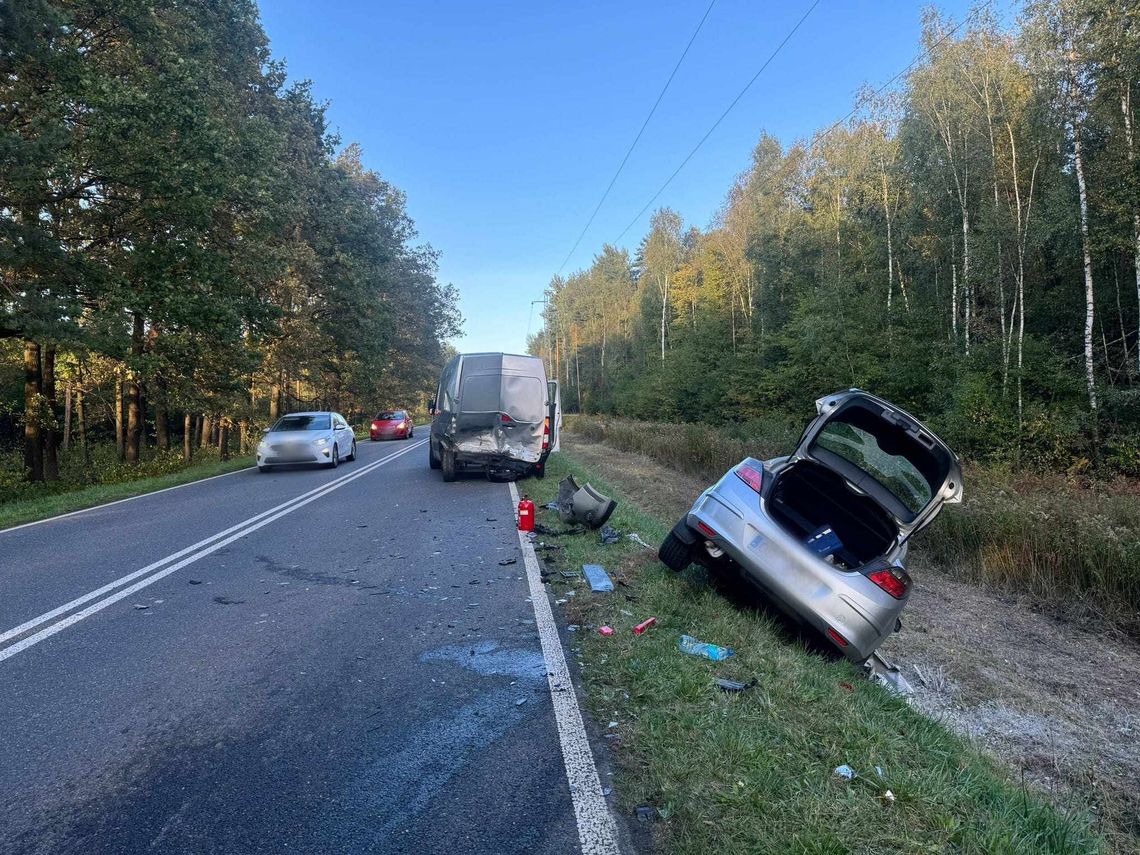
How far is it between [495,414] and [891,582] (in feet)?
30.7

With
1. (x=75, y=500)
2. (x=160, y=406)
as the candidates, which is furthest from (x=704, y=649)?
(x=160, y=406)

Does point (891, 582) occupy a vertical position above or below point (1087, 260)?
below

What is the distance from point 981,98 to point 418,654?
22343 mm

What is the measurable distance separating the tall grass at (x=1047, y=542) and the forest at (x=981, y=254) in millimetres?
5797

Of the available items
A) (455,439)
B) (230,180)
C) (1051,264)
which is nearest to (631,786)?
(455,439)

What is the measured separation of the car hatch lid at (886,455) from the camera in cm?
462

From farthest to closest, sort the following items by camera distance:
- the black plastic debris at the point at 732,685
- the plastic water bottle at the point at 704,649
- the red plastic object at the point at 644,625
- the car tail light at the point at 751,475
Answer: the car tail light at the point at 751,475 < the red plastic object at the point at 644,625 < the plastic water bottle at the point at 704,649 < the black plastic debris at the point at 732,685

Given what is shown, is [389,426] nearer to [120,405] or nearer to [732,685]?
[120,405]

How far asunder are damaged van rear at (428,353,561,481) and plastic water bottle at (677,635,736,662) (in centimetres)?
884

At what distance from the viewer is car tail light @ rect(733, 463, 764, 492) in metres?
5.00

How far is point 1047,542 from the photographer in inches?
309

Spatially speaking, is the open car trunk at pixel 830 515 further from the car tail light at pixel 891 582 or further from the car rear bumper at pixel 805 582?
the car tail light at pixel 891 582

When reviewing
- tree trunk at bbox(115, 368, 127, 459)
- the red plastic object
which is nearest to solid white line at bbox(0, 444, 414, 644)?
the red plastic object

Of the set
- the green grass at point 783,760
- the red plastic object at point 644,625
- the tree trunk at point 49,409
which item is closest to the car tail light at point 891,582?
the green grass at point 783,760
